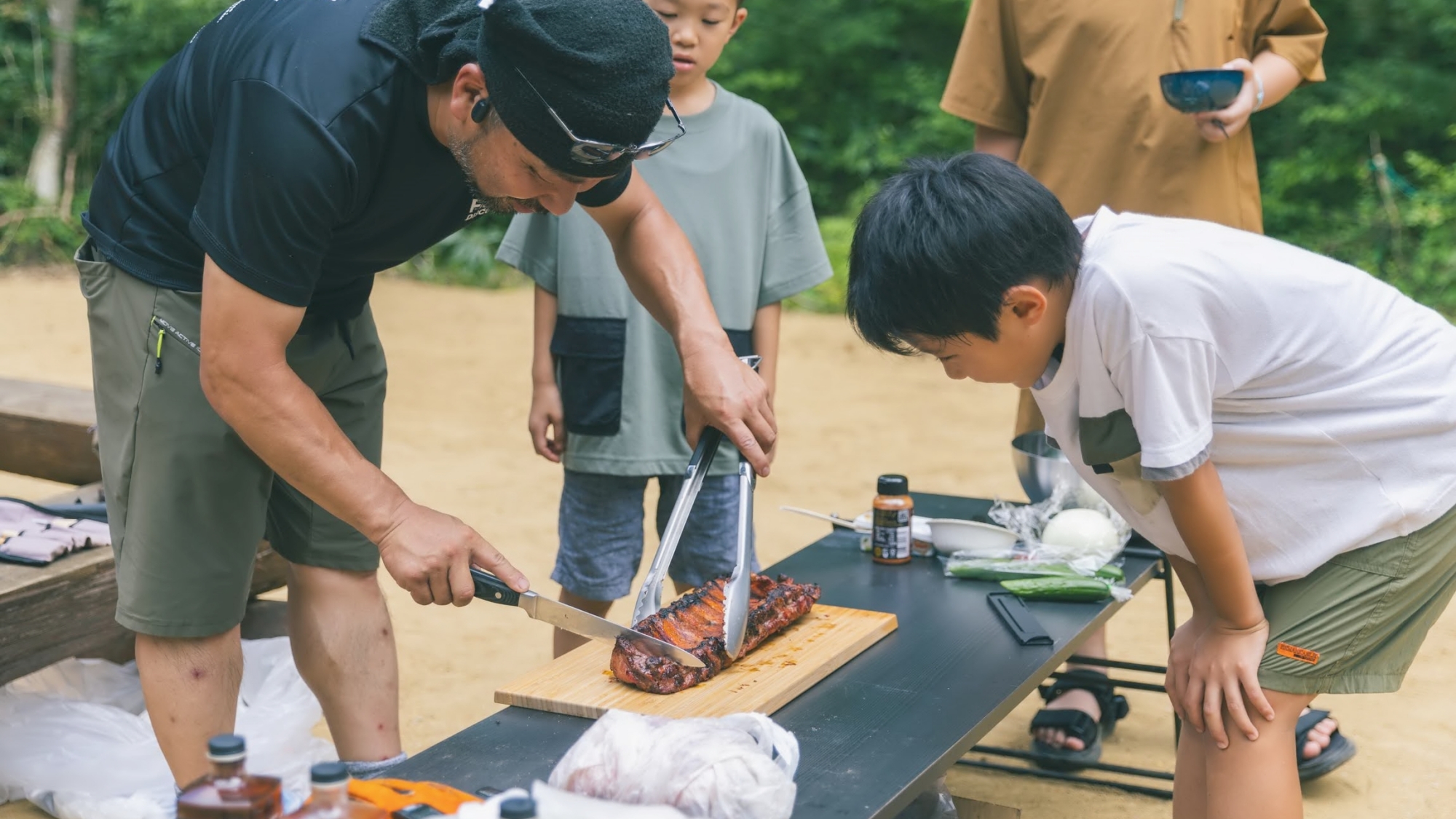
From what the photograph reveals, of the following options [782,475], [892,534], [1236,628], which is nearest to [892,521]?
[892,534]

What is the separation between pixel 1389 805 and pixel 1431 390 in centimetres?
→ 153

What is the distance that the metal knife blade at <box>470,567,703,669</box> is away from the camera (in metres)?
2.21

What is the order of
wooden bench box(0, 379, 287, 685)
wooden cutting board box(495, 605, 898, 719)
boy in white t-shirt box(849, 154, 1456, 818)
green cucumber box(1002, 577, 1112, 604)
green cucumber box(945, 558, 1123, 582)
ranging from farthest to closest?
1. wooden bench box(0, 379, 287, 685)
2. green cucumber box(945, 558, 1123, 582)
3. green cucumber box(1002, 577, 1112, 604)
4. wooden cutting board box(495, 605, 898, 719)
5. boy in white t-shirt box(849, 154, 1456, 818)

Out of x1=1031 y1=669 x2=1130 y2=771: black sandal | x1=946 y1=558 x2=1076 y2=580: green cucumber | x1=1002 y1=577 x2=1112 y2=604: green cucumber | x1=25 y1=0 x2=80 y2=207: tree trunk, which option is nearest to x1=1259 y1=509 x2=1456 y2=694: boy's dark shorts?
x1=1002 y1=577 x2=1112 y2=604: green cucumber

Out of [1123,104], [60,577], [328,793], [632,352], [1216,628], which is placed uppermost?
[1123,104]

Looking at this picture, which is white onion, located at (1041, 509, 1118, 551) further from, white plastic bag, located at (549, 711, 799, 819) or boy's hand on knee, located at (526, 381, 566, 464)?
white plastic bag, located at (549, 711, 799, 819)

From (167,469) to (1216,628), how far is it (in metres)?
1.86

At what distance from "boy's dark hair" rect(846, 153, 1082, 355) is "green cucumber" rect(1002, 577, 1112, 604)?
829 mm

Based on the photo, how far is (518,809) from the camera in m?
1.56

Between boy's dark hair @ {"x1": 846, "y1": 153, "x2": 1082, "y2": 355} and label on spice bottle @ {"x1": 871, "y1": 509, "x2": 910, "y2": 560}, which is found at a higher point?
boy's dark hair @ {"x1": 846, "y1": 153, "x2": 1082, "y2": 355}

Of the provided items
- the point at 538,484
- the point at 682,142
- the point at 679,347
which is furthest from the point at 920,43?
the point at 679,347

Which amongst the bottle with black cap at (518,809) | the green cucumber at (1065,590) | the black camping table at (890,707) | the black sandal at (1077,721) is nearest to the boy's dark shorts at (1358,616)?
the black camping table at (890,707)

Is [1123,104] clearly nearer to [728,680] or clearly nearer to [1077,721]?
[1077,721]

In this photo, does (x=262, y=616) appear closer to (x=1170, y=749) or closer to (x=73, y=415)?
(x=73, y=415)
